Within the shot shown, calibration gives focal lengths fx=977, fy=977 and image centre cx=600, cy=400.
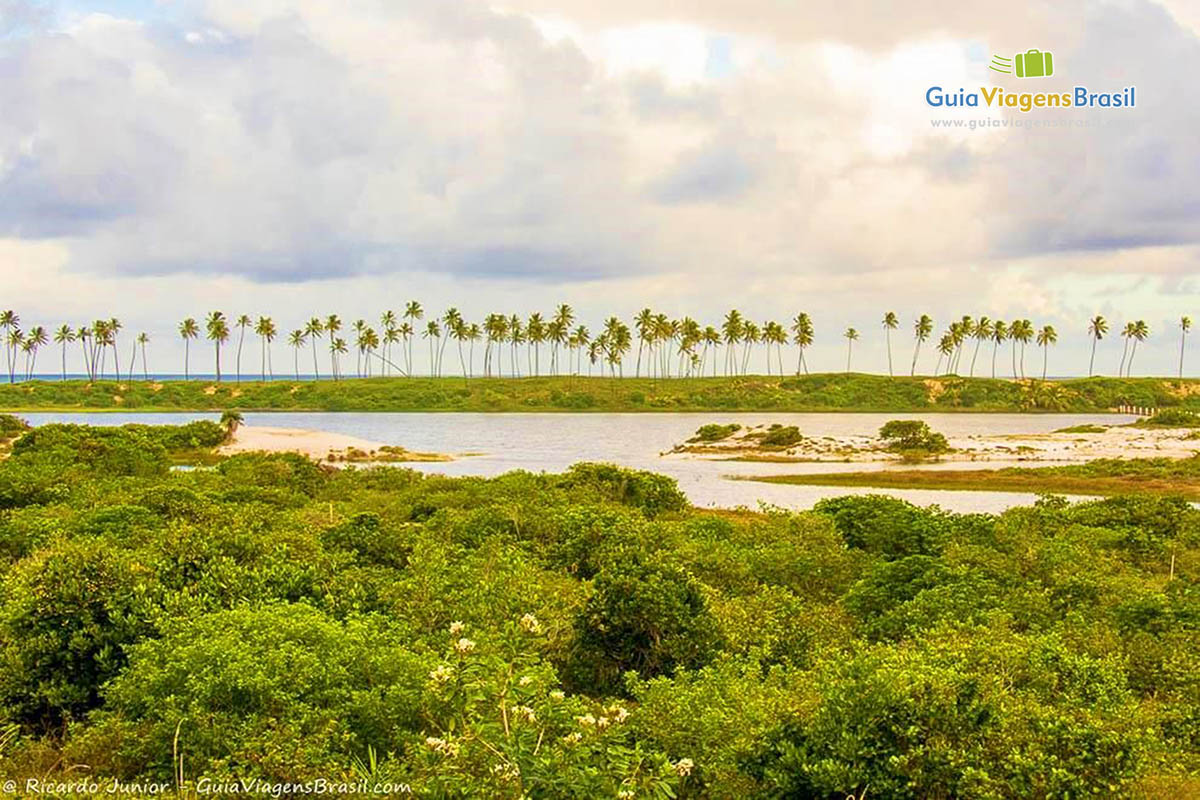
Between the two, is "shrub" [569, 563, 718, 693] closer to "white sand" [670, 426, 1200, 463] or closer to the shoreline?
the shoreline

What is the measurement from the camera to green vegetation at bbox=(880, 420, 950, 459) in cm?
8475

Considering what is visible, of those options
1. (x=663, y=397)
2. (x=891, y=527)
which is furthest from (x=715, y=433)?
(x=663, y=397)

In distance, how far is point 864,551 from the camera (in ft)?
91.6

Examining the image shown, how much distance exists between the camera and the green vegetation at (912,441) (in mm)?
84750

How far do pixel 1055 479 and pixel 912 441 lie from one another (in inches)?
963

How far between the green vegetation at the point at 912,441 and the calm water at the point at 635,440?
7.32m

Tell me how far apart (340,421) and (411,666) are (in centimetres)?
14401

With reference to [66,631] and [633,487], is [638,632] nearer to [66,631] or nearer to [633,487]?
[66,631]

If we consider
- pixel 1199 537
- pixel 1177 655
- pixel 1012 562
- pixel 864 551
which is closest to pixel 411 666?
pixel 1177 655

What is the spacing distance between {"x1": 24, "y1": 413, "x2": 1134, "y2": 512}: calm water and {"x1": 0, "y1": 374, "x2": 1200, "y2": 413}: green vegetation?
43.3ft

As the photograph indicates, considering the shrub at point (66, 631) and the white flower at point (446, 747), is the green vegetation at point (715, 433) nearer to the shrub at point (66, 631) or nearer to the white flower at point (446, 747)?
the shrub at point (66, 631)

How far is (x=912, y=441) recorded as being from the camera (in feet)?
286

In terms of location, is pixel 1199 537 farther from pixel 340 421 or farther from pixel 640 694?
pixel 340 421

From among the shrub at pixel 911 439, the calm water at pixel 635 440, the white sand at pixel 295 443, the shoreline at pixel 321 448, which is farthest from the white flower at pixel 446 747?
the shrub at pixel 911 439
